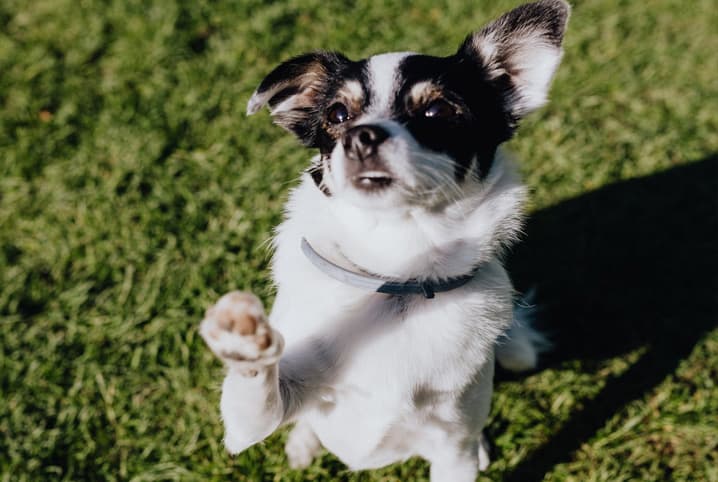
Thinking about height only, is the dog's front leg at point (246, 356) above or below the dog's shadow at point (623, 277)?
above

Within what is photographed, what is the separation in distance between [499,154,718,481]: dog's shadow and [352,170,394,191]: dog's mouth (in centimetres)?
177

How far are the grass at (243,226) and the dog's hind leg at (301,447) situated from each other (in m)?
0.07

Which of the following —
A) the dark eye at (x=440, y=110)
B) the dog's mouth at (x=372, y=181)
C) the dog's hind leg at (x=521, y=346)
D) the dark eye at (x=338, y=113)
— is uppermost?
the dark eye at (x=440, y=110)

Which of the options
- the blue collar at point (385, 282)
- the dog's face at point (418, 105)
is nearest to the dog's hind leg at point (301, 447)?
the blue collar at point (385, 282)

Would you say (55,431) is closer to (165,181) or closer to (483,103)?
(165,181)

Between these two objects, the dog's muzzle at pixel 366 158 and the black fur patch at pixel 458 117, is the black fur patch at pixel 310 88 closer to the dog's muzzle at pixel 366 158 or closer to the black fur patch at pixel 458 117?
the black fur patch at pixel 458 117

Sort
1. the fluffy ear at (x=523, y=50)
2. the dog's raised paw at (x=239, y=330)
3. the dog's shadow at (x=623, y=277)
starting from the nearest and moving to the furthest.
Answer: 1. the dog's raised paw at (x=239, y=330)
2. the fluffy ear at (x=523, y=50)
3. the dog's shadow at (x=623, y=277)

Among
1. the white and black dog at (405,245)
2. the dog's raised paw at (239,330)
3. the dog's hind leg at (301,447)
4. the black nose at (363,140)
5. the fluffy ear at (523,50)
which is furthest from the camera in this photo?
the dog's hind leg at (301,447)

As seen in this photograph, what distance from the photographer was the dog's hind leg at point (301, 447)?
10.4ft

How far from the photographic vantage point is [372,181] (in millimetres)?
2238

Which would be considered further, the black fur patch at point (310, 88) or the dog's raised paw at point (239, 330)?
the black fur patch at point (310, 88)

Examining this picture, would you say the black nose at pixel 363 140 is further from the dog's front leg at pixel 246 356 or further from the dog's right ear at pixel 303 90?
the dog's front leg at pixel 246 356

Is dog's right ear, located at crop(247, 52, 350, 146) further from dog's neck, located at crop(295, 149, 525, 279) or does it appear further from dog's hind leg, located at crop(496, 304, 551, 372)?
dog's hind leg, located at crop(496, 304, 551, 372)

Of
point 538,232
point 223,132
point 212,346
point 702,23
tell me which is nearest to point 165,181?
point 223,132
